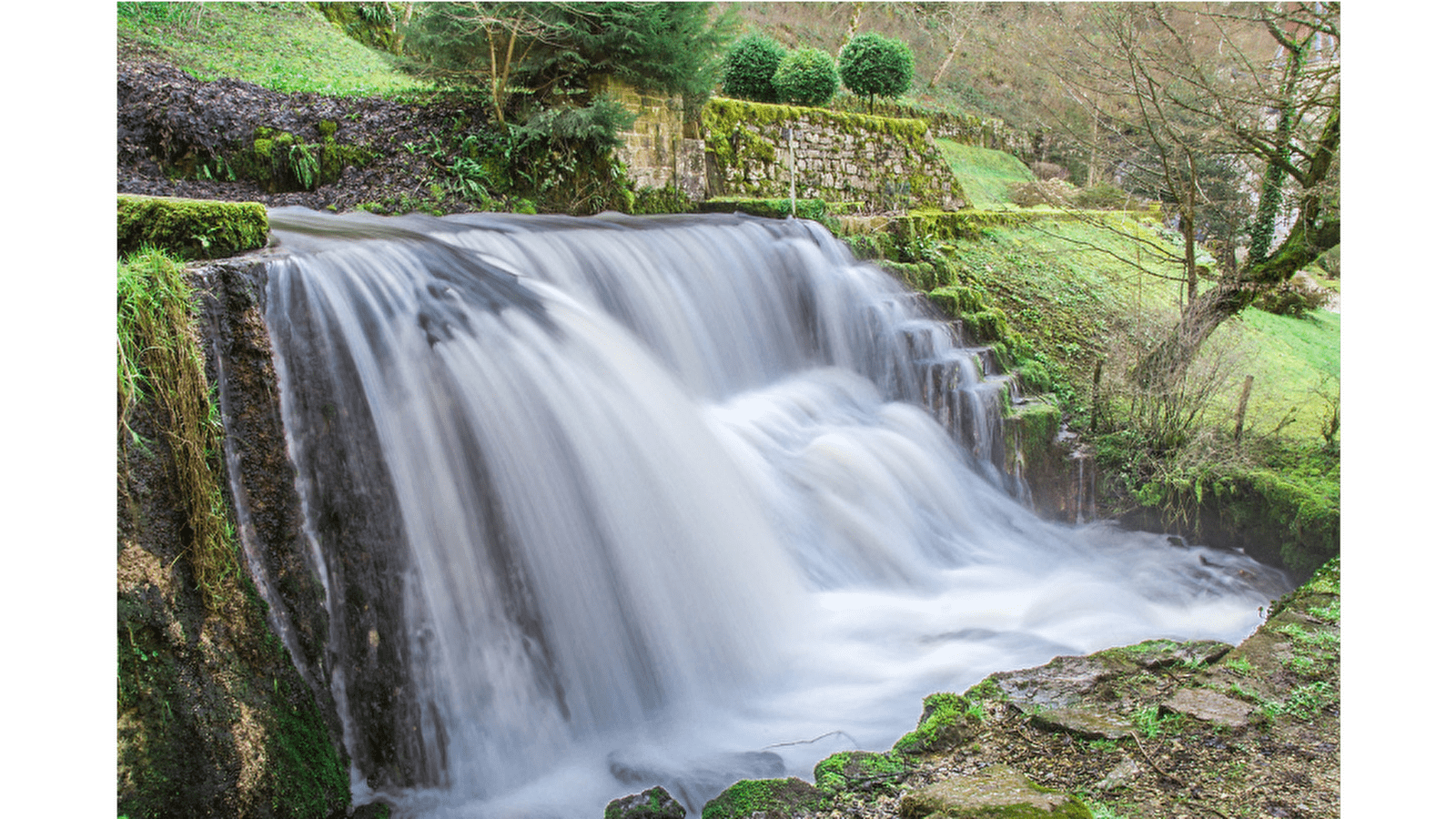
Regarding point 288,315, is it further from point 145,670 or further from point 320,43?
point 320,43

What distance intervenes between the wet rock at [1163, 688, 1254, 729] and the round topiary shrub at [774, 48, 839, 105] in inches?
472

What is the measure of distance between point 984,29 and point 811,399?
72.4 ft

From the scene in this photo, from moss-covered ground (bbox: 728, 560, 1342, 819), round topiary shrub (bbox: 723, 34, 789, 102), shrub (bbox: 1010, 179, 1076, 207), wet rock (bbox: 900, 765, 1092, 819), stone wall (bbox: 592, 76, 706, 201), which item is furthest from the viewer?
shrub (bbox: 1010, 179, 1076, 207)

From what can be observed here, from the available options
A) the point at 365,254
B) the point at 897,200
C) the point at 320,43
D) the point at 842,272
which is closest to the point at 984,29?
the point at 897,200

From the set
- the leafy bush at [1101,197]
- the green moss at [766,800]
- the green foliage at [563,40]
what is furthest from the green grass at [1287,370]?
the green foliage at [563,40]

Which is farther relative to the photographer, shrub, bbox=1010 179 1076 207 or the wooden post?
shrub, bbox=1010 179 1076 207

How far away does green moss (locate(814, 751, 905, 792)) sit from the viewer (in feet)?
11.5

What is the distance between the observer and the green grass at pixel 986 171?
20.6 meters

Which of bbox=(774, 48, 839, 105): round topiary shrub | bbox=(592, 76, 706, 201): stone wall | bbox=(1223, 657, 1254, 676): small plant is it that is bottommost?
bbox=(1223, 657, 1254, 676): small plant

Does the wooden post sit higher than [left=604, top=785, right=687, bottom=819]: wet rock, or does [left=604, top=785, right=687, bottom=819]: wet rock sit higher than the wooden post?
the wooden post

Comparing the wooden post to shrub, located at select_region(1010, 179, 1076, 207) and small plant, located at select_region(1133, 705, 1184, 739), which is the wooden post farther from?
shrub, located at select_region(1010, 179, 1076, 207)

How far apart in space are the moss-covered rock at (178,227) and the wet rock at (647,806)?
3.48 meters

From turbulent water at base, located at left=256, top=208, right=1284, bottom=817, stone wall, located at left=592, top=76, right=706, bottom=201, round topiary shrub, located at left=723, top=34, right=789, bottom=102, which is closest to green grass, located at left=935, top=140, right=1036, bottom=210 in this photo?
round topiary shrub, located at left=723, top=34, right=789, bottom=102

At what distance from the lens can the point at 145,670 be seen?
311 centimetres
